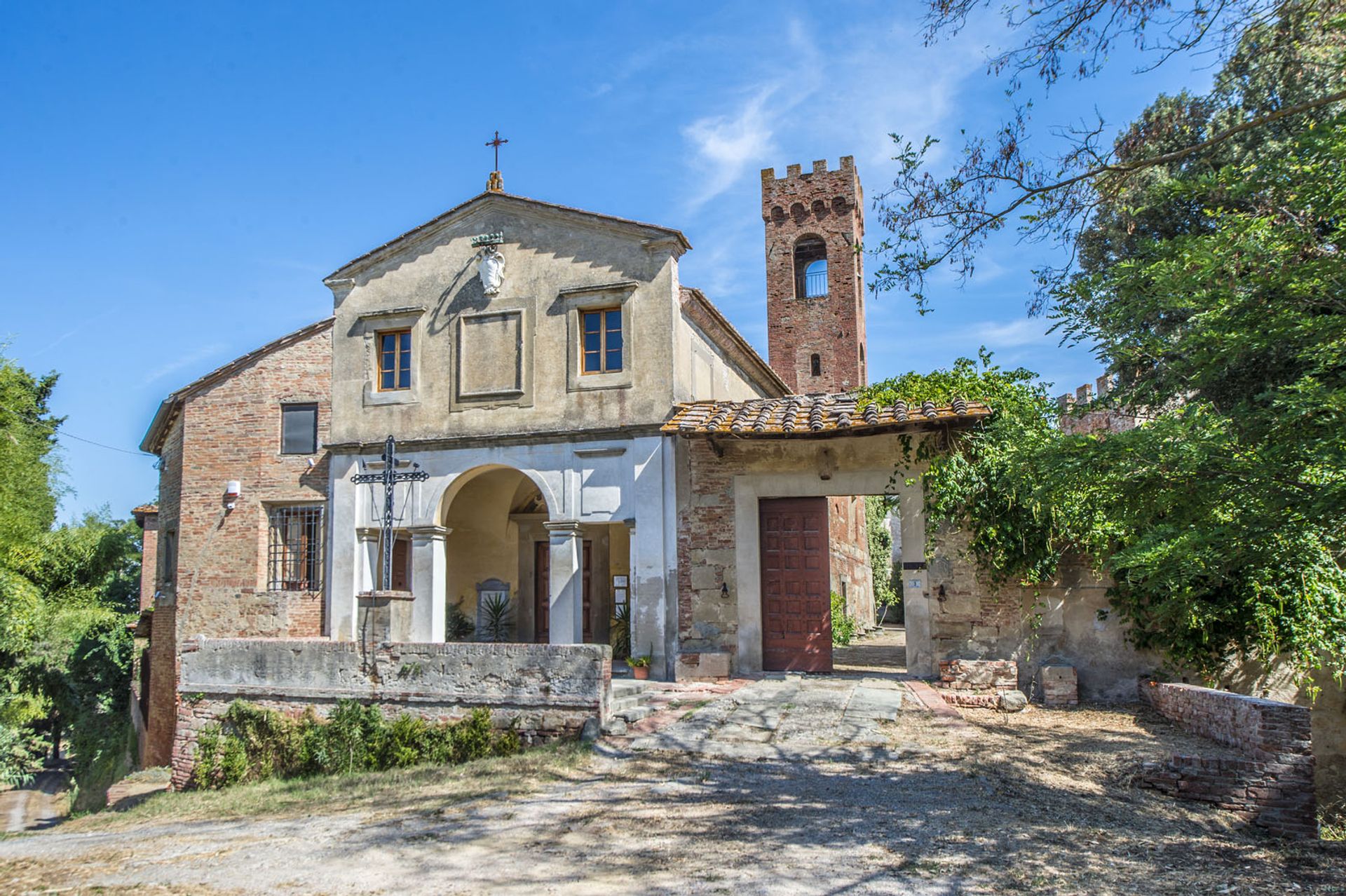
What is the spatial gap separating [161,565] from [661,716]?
41.3 feet

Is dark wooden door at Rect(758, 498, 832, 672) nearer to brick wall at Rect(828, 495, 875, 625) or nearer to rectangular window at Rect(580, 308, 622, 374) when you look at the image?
rectangular window at Rect(580, 308, 622, 374)

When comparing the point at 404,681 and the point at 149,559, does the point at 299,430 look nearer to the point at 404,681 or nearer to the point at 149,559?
the point at 404,681

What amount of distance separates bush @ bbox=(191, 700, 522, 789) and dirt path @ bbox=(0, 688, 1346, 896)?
2113mm

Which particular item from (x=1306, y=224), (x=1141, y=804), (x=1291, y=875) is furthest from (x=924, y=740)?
(x=1306, y=224)

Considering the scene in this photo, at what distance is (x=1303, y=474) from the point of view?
20.0 ft

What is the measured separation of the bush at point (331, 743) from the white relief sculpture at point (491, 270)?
6.61 m

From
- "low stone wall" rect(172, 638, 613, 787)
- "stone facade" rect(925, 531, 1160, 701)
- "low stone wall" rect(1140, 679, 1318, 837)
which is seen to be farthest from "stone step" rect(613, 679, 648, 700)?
"low stone wall" rect(1140, 679, 1318, 837)

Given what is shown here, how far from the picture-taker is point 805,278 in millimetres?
28922

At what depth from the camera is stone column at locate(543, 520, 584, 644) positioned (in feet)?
44.3

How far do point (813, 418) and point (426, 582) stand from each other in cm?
646

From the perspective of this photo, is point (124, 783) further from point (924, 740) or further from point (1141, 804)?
point (1141, 804)

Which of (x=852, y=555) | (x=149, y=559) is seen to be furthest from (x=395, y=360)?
(x=852, y=555)

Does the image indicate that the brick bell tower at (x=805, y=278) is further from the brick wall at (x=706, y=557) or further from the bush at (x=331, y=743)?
the bush at (x=331, y=743)

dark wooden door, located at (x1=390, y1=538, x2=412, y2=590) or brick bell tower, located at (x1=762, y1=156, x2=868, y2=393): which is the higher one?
brick bell tower, located at (x1=762, y1=156, x2=868, y2=393)
